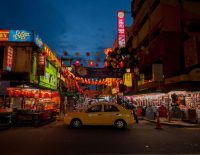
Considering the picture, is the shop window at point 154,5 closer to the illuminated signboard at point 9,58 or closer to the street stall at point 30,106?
the street stall at point 30,106

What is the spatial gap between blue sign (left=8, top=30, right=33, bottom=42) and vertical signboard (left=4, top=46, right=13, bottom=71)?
1.82 metres

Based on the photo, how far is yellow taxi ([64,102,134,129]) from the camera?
48.4 ft

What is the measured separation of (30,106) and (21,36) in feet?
26.6

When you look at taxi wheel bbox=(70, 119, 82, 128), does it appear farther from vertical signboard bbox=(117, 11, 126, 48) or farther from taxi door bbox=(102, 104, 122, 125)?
vertical signboard bbox=(117, 11, 126, 48)

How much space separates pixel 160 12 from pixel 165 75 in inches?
348

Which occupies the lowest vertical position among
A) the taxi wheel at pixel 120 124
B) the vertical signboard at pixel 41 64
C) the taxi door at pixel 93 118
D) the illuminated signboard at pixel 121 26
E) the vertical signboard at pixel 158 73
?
the taxi wheel at pixel 120 124

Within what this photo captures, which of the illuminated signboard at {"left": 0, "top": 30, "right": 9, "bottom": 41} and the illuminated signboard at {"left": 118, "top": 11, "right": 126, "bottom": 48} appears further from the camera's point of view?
the illuminated signboard at {"left": 118, "top": 11, "right": 126, "bottom": 48}

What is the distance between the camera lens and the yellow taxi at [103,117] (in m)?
14.8

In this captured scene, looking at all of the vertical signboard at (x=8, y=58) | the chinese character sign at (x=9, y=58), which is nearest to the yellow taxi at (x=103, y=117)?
the vertical signboard at (x=8, y=58)

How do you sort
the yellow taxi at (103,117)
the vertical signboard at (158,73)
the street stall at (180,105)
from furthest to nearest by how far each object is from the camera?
the vertical signboard at (158,73) → the street stall at (180,105) → the yellow taxi at (103,117)

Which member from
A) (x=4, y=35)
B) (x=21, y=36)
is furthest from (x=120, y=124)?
(x=4, y=35)

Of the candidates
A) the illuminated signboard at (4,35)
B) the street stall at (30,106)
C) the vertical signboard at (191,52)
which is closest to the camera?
the street stall at (30,106)

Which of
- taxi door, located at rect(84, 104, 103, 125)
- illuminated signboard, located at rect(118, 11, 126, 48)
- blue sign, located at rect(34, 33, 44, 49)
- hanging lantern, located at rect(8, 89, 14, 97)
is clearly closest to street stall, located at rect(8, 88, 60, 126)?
hanging lantern, located at rect(8, 89, 14, 97)

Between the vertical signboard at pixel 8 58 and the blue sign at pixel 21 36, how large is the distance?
1824 mm
